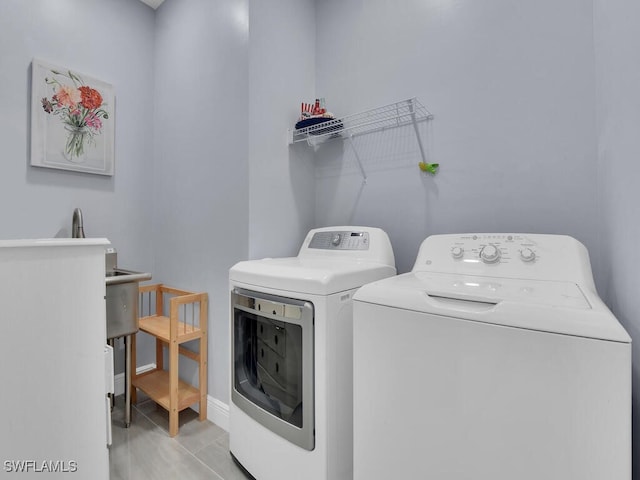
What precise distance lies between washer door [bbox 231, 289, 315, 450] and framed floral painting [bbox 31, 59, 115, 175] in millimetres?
1407

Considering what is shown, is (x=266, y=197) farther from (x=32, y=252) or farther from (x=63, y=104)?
(x=63, y=104)

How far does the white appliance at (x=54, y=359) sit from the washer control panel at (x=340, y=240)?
3.25ft

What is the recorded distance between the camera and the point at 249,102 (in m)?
1.65

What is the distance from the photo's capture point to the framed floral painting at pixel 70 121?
171 centimetres

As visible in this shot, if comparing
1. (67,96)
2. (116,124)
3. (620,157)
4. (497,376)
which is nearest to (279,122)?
(116,124)

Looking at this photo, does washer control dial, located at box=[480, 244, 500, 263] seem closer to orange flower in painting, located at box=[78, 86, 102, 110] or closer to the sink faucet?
the sink faucet

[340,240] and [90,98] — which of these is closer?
[340,240]

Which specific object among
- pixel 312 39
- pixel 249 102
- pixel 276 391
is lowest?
pixel 276 391

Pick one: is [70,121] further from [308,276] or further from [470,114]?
[470,114]

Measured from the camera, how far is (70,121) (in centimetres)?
183

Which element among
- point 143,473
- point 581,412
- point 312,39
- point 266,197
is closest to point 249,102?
point 266,197

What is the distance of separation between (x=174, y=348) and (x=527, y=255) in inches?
68.4

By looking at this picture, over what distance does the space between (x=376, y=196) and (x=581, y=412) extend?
51.4 inches

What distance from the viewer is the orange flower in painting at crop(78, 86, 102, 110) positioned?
6.18 ft
